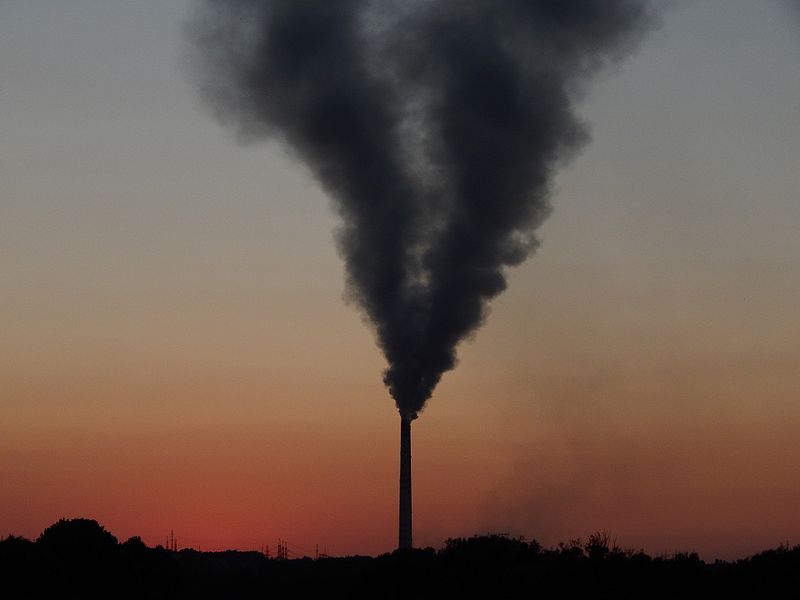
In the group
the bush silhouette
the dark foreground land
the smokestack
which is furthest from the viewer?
the bush silhouette

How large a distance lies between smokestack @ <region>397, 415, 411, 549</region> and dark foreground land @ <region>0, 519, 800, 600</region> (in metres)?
1.37

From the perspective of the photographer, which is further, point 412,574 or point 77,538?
point 77,538

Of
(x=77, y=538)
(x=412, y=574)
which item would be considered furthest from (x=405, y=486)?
(x=77, y=538)

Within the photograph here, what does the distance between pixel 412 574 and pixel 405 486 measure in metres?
6.24

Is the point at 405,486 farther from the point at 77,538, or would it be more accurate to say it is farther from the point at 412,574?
the point at 77,538

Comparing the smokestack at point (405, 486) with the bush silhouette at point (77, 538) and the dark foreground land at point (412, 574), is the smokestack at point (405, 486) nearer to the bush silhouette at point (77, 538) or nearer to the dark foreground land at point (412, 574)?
the dark foreground land at point (412, 574)

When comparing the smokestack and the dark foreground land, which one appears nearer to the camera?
the dark foreground land

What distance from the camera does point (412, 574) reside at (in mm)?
89188

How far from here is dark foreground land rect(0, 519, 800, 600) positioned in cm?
6738

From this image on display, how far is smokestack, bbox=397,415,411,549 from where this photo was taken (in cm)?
9244

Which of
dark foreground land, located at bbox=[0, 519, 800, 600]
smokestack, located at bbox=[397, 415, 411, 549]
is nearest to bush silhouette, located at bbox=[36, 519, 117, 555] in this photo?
dark foreground land, located at bbox=[0, 519, 800, 600]

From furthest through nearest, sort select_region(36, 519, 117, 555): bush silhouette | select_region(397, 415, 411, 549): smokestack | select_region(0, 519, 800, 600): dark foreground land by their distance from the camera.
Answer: select_region(36, 519, 117, 555): bush silhouette
select_region(397, 415, 411, 549): smokestack
select_region(0, 519, 800, 600): dark foreground land

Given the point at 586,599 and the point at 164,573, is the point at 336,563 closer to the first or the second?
the point at 164,573

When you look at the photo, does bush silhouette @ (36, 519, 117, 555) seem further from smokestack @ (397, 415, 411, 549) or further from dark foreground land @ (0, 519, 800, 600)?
smokestack @ (397, 415, 411, 549)
